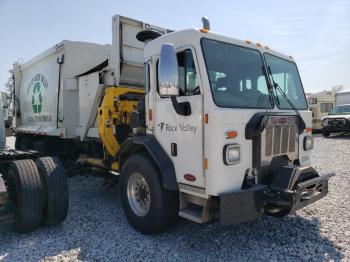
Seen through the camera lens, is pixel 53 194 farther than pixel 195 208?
Yes

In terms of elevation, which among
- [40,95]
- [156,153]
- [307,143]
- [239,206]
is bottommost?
[239,206]

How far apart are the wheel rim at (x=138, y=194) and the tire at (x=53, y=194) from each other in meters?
0.99

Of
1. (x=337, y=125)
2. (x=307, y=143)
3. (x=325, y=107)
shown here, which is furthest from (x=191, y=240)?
(x=325, y=107)

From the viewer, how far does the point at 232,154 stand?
3.49 meters

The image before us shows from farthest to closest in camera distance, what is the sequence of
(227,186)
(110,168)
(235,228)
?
(110,168)
(235,228)
(227,186)

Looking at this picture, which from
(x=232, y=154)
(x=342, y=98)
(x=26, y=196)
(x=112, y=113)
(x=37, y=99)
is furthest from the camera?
(x=342, y=98)

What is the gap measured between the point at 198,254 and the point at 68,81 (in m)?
4.60

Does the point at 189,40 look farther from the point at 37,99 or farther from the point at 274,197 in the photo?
the point at 37,99

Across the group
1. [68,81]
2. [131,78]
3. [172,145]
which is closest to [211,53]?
[172,145]

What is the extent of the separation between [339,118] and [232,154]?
1667 cm

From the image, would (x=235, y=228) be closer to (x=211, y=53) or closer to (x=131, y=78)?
(x=211, y=53)

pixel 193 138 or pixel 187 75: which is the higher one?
pixel 187 75

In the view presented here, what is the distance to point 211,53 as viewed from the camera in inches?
144

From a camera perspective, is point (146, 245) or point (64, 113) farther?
point (64, 113)
